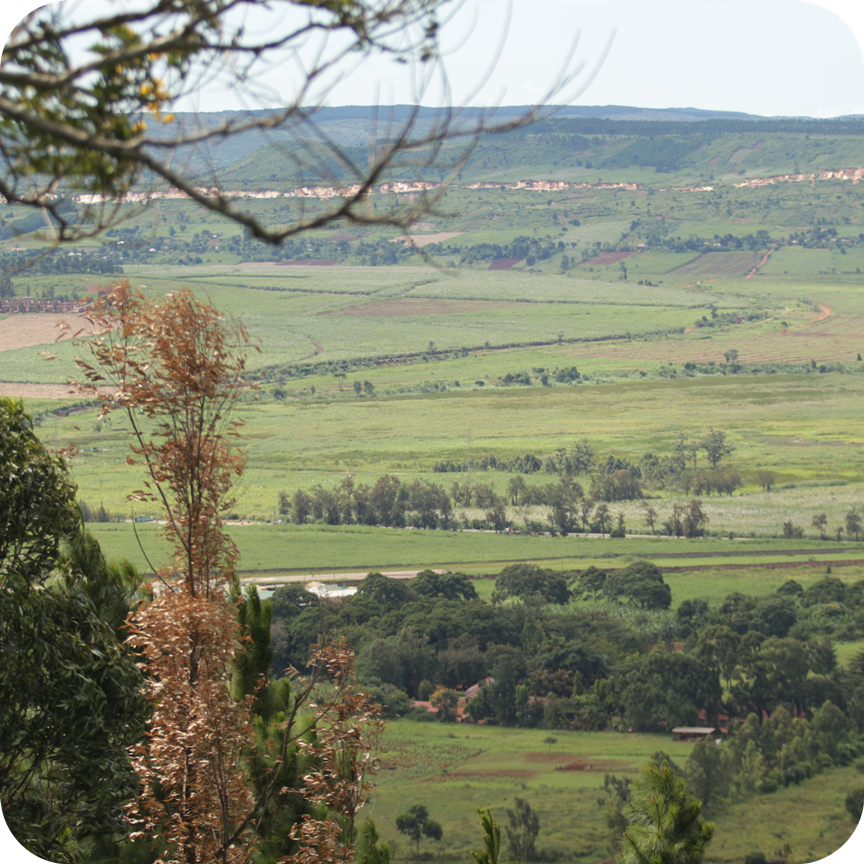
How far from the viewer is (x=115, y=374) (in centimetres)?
793

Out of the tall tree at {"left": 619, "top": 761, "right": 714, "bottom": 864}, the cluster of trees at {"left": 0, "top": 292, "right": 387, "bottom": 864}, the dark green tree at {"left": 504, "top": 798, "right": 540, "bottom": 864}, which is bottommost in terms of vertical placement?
the dark green tree at {"left": 504, "top": 798, "right": 540, "bottom": 864}

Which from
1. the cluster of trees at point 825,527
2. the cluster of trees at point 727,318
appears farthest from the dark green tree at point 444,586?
the cluster of trees at point 727,318

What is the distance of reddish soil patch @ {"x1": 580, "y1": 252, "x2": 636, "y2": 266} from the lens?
16857 cm

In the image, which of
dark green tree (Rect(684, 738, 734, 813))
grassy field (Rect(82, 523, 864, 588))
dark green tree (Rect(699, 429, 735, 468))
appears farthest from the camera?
dark green tree (Rect(699, 429, 735, 468))

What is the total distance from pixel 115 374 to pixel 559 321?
128986mm

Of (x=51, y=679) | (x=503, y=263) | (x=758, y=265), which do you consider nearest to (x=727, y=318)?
(x=758, y=265)

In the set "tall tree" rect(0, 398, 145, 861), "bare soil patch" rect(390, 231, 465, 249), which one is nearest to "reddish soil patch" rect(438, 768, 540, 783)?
"tall tree" rect(0, 398, 145, 861)

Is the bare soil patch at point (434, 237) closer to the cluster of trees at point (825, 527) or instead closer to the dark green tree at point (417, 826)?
the cluster of trees at point (825, 527)

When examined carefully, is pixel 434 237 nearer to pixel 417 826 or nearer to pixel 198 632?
pixel 417 826

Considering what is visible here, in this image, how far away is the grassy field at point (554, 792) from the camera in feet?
119

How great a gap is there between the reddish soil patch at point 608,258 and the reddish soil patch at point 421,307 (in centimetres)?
3006

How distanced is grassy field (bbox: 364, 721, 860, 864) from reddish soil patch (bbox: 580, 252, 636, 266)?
13090cm

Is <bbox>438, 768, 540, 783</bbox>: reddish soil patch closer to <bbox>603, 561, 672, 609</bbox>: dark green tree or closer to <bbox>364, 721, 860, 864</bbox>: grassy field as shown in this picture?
<bbox>364, 721, 860, 864</bbox>: grassy field

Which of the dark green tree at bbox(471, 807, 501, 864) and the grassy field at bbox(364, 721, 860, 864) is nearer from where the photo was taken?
the dark green tree at bbox(471, 807, 501, 864)
